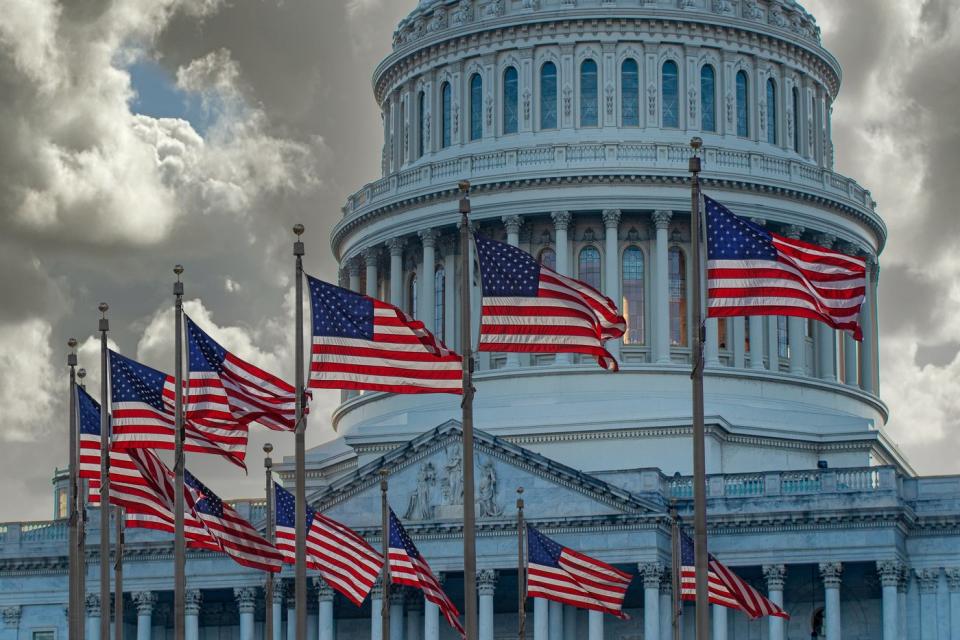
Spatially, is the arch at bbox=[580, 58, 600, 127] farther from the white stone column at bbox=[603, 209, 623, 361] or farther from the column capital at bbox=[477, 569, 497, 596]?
the column capital at bbox=[477, 569, 497, 596]

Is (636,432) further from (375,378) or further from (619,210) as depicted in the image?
(375,378)

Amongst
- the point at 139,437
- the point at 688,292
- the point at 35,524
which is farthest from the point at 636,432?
the point at 139,437

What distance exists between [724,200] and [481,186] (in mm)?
9675

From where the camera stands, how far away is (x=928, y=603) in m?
79.8

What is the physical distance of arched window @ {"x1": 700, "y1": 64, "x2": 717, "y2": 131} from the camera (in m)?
96.9

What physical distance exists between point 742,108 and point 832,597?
27036 millimetres

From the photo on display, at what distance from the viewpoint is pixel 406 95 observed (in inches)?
4031

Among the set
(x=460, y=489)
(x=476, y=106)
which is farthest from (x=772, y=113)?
(x=460, y=489)

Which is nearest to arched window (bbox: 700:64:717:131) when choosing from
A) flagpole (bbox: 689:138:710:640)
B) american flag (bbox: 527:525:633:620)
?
american flag (bbox: 527:525:633:620)

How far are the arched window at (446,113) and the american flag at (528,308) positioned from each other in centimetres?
5213

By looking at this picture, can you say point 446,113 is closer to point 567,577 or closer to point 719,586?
point 567,577

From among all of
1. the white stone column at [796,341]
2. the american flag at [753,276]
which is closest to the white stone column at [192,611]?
the white stone column at [796,341]

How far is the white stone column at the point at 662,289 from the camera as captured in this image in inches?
3625

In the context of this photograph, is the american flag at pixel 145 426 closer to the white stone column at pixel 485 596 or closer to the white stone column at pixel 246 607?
the white stone column at pixel 485 596
